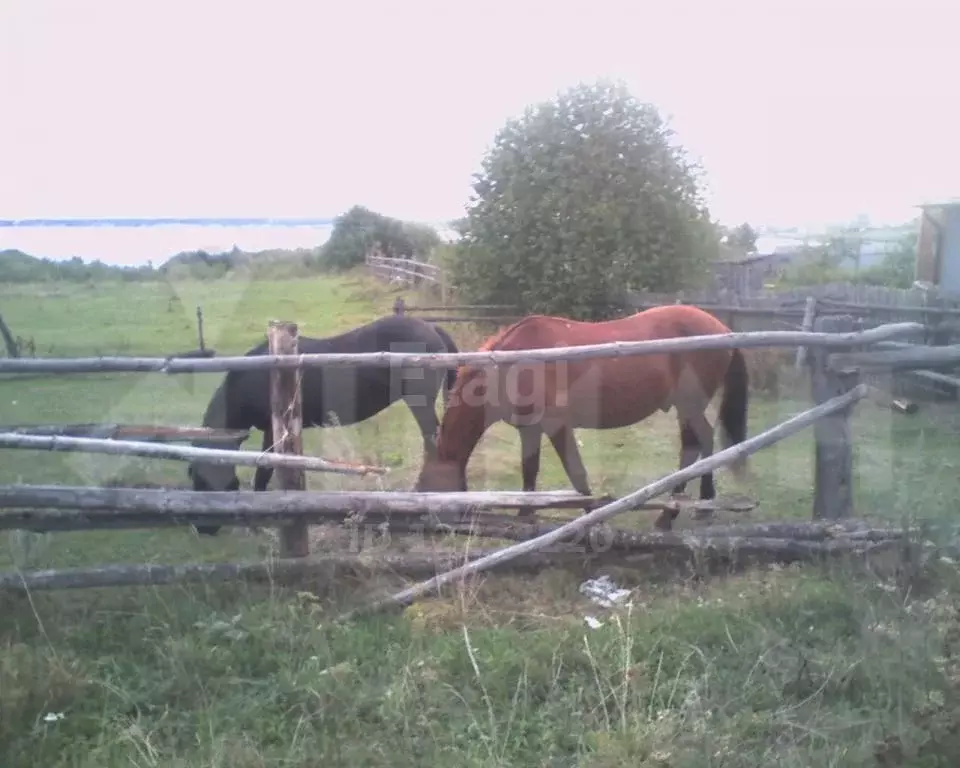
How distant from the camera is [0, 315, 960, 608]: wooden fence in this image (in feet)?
13.0

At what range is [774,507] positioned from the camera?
5672mm

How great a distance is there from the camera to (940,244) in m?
16.6

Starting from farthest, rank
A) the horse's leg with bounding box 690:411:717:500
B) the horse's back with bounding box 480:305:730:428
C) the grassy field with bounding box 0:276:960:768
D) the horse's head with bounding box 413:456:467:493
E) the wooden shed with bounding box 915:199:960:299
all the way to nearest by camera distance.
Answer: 1. the wooden shed with bounding box 915:199:960:299
2. the horse's leg with bounding box 690:411:717:500
3. the horse's back with bounding box 480:305:730:428
4. the horse's head with bounding box 413:456:467:493
5. the grassy field with bounding box 0:276:960:768

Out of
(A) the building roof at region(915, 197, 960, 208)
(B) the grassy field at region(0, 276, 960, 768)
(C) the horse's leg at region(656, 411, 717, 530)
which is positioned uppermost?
(A) the building roof at region(915, 197, 960, 208)

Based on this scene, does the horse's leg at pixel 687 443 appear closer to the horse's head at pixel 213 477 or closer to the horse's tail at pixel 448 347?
the horse's tail at pixel 448 347

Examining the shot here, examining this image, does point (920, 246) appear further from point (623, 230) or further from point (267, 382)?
point (267, 382)

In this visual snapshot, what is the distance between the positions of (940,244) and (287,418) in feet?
54.5

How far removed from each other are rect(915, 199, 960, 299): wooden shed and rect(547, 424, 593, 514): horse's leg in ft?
45.4

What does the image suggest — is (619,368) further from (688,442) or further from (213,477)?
(213,477)

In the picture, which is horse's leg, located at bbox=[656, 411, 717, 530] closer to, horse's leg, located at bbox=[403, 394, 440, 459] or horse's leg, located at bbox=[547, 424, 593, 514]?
horse's leg, located at bbox=[547, 424, 593, 514]

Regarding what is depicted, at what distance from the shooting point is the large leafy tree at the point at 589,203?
1223 centimetres

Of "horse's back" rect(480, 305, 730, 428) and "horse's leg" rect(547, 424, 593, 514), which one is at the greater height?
"horse's back" rect(480, 305, 730, 428)

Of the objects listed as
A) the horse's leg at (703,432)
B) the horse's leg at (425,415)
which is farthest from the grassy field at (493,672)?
the horse's leg at (425,415)

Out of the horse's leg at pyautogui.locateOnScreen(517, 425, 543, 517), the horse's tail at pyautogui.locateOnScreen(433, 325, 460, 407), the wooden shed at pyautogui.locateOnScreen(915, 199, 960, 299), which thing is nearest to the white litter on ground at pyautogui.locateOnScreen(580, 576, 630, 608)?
the horse's leg at pyautogui.locateOnScreen(517, 425, 543, 517)
